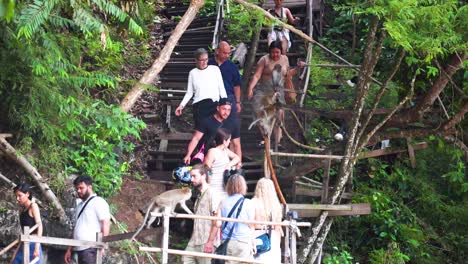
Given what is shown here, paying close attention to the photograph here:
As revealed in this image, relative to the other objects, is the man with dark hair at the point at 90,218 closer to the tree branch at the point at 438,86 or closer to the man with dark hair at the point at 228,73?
the man with dark hair at the point at 228,73

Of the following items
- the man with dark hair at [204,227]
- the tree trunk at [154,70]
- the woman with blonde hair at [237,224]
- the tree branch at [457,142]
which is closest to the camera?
the woman with blonde hair at [237,224]

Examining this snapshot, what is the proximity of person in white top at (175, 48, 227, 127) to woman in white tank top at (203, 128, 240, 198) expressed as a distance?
1.15 m

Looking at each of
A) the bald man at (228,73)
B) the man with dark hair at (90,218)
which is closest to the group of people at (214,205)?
the man with dark hair at (90,218)

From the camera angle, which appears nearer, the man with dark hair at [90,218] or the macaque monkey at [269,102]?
the man with dark hair at [90,218]

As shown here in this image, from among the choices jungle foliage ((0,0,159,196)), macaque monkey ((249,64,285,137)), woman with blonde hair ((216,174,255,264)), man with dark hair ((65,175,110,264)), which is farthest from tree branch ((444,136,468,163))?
man with dark hair ((65,175,110,264))

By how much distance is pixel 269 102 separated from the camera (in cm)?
1189

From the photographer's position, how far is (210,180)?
31.2 feet

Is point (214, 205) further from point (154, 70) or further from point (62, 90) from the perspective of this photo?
point (62, 90)

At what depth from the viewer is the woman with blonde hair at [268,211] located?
815cm

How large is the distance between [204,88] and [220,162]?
1.75 meters

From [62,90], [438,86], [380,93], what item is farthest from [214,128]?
[438,86]

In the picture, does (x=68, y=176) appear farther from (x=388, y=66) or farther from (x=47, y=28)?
(x=388, y=66)

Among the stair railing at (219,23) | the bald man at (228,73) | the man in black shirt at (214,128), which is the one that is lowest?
the man in black shirt at (214,128)

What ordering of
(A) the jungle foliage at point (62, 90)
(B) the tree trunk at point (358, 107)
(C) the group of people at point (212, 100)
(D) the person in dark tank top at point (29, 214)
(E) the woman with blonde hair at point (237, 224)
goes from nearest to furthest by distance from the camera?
(E) the woman with blonde hair at point (237, 224), (D) the person in dark tank top at point (29, 214), (A) the jungle foliage at point (62, 90), (C) the group of people at point (212, 100), (B) the tree trunk at point (358, 107)
